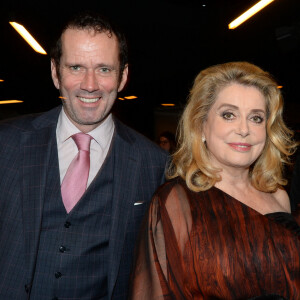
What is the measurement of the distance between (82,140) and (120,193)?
1.01ft

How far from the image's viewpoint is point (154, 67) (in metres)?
8.42

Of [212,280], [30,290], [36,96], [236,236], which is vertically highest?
[236,236]

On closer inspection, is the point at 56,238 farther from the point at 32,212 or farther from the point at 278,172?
the point at 278,172

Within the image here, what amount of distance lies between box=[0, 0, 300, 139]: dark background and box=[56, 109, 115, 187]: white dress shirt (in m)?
2.88

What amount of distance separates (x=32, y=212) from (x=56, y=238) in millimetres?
155

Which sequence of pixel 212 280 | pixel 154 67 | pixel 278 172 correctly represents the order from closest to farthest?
pixel 212 280
pixel 278 172
pixel 154 67

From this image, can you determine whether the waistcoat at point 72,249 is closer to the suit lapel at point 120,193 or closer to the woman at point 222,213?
the suit lapel at point 120,193

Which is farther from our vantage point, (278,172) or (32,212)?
(278,172)

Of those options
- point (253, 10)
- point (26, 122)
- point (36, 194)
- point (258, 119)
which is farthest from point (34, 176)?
point (253, 10)

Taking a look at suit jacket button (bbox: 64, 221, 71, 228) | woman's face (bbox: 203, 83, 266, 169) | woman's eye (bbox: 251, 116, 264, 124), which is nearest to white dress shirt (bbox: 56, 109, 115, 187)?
suit jacket button (bbox: 64, 221, 71, 228)

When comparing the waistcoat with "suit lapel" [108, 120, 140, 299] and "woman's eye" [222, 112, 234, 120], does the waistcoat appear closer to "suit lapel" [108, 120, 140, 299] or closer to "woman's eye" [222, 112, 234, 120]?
"suit lapel" [108, 120, 140, 299]

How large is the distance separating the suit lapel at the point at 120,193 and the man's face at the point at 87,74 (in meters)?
0.19

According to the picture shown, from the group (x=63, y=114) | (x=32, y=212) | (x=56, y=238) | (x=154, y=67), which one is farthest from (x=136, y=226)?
(x=154, y=67)

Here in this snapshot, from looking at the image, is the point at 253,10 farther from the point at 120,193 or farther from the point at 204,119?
the point at 120,193
